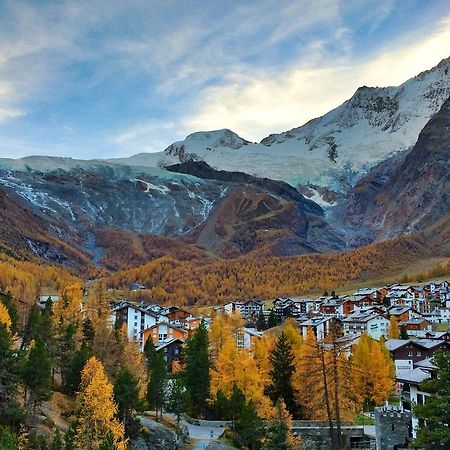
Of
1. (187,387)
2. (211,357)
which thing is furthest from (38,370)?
(211,357)

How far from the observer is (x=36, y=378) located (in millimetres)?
45156

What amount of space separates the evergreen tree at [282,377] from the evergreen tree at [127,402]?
66.8 ft

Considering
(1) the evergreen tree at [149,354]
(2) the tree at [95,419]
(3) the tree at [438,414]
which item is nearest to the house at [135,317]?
(1) the evergreen tree at [149,354]

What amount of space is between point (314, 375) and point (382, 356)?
1580cm

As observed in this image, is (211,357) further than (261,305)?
No

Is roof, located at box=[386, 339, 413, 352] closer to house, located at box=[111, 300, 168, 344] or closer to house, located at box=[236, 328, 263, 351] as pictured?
house, located at box=[236, 328, 263, 351]

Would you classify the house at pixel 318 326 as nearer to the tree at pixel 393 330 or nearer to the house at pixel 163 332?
the tree at pixel 393 330

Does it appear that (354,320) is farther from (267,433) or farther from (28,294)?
(28,294)

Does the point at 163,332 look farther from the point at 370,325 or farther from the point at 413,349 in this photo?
the point at 413,349

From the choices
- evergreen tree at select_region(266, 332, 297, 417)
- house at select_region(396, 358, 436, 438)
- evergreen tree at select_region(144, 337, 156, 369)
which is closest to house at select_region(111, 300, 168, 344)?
evergreen tree at select_region(144, 337, 156, 369)

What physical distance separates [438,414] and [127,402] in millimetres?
22738

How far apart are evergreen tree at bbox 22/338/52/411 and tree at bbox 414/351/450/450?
25767 mm

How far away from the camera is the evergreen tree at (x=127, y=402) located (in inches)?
1865

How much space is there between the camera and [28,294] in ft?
467
